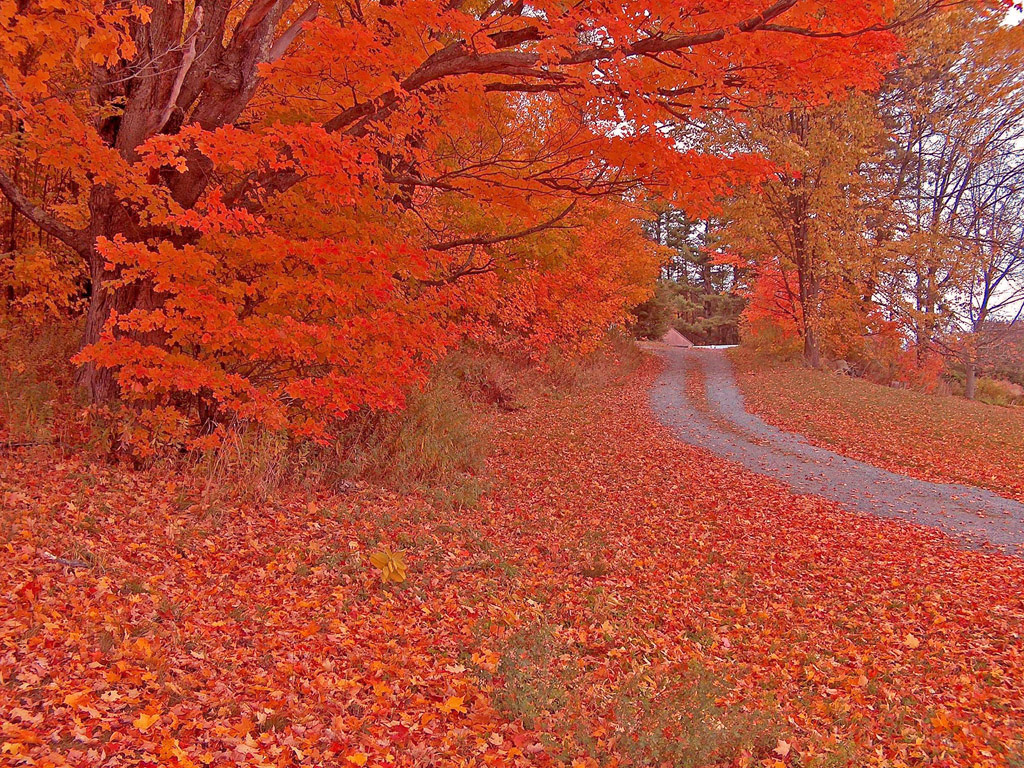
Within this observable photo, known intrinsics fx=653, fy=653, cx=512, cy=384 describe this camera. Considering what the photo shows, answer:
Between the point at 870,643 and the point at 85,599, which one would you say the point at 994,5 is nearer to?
the point at 870,643

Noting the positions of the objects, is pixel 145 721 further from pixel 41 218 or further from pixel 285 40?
pixel 285 40

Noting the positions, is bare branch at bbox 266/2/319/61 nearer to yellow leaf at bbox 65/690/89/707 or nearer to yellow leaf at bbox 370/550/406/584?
yellow leaf at bbox 370/550/406/584

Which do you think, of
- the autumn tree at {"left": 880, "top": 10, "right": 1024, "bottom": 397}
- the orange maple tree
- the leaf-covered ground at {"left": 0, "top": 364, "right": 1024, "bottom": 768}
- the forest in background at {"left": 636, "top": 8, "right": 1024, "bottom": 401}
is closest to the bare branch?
the orange maple tree

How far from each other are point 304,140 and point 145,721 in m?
4.37

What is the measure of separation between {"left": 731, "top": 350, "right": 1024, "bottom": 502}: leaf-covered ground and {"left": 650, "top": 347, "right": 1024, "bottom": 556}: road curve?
568 mm

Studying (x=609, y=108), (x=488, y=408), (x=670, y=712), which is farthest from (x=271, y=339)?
(x=488, y=408)

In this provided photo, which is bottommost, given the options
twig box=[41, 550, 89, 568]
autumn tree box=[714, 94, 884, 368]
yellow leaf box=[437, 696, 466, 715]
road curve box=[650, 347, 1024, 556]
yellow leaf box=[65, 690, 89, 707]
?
yellow leaf box=[437, 696, 466, 715]

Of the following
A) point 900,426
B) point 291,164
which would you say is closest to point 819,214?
point 900,426

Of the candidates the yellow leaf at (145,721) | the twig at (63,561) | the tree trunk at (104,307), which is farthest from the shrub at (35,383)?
the yellow leaf at (145,721)

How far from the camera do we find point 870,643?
566cm

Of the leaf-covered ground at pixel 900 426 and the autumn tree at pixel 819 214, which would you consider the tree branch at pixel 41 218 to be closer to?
the leaf-covered ground at pixel 900 426

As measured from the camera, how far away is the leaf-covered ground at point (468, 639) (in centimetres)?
330

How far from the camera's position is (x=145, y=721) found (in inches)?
117

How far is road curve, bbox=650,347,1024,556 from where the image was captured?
9008mm
